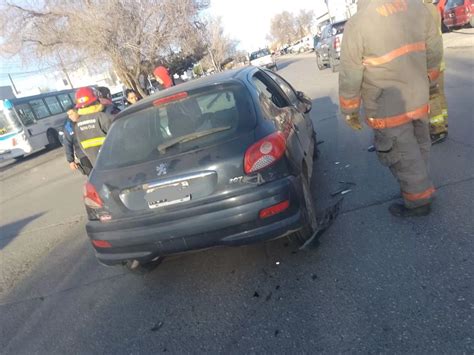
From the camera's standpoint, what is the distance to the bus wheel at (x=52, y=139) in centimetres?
1827

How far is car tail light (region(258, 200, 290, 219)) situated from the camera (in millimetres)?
2935

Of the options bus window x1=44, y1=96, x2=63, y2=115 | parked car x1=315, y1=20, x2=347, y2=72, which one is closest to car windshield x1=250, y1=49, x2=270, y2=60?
parked car x1=315, y1=20, x2=347, y2=72

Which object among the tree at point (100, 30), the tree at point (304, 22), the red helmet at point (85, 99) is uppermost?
the tree at point (100, 30)

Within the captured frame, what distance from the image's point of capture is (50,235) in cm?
Answer: 584

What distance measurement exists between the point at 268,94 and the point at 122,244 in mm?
Result: 1968

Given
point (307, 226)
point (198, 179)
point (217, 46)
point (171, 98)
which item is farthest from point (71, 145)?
point (217, 46)

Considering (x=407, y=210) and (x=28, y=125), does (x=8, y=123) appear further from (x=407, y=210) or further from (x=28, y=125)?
(x=407, y=210)

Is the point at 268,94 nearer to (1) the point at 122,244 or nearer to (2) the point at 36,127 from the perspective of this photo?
(1) the point at 122,244

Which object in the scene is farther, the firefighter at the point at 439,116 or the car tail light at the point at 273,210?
the firefighter at the point at 439,116

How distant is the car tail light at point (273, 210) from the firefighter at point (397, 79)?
3.65 ft

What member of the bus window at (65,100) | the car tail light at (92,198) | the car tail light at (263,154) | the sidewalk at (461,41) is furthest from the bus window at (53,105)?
the car tail light at (263,154)

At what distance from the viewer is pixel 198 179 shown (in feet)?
9.77

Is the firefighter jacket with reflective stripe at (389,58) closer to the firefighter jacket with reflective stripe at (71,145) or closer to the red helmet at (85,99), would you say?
the red helmet at (85,99)

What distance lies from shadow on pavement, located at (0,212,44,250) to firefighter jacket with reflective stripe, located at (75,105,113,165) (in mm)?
1961
